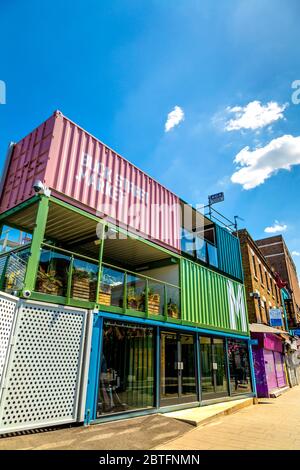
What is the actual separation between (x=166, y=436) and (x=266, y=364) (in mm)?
11068

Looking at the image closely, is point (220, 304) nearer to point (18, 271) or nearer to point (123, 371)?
point (123, 371)

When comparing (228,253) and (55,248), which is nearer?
(55,248)

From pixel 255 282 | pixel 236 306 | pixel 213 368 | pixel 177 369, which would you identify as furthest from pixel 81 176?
pixel 255 282

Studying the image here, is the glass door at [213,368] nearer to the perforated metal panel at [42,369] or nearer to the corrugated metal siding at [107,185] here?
the corrugated metal siding at [107,185]

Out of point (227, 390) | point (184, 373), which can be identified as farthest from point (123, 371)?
point (227, 390)

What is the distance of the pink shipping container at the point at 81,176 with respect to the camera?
25.7ft

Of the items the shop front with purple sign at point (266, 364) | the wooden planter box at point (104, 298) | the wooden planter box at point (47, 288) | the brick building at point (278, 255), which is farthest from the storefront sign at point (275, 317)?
the wooden planter box at point (47, 288)

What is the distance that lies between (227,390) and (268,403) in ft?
7.78

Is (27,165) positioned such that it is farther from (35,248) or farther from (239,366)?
(239,366)

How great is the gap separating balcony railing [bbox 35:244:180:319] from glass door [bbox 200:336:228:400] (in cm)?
226

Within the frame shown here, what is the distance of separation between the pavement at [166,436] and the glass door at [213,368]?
2.52 m

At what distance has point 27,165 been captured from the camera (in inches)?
329

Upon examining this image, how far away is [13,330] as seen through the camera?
5680mm
